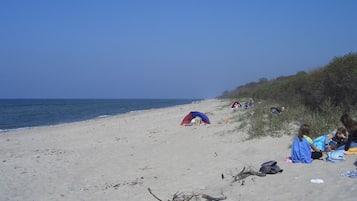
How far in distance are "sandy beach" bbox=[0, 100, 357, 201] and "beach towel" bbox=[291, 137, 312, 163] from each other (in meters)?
0.19

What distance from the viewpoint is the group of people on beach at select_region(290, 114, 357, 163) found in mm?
7388

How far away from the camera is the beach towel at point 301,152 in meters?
7.34

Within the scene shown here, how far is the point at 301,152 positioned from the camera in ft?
24.4

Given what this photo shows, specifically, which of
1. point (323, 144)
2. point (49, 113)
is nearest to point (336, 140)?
point (323, 144)

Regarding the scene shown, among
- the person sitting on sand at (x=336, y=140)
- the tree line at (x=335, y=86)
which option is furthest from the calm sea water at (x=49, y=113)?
the person sitting on sand at (x=336, y=140)

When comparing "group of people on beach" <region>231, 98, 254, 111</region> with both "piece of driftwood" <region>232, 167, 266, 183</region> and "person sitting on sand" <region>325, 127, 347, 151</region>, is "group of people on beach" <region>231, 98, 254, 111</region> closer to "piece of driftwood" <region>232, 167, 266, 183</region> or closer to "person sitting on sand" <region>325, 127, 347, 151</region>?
"person sitting on sand" <region>325, 127, 347, 151</region>

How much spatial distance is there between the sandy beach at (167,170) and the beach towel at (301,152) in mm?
191

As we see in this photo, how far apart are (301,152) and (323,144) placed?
2.92 feet

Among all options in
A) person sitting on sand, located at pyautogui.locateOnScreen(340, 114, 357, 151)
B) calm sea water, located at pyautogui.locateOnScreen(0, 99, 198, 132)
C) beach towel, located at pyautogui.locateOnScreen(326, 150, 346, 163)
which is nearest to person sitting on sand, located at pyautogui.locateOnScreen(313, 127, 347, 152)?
person sitting on sand, located at pyautogui.locateOnScreen(340, 114, 357, 151)

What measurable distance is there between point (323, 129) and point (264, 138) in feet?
5.18

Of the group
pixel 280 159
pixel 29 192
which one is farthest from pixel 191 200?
pixel 29 192

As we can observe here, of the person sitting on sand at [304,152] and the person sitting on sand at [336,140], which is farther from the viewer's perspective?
the person sitting on sand at [336,140]

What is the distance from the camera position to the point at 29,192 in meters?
7.75

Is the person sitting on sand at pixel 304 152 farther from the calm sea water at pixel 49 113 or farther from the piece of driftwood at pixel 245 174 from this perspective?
the calm sea water at pixel 49 113
